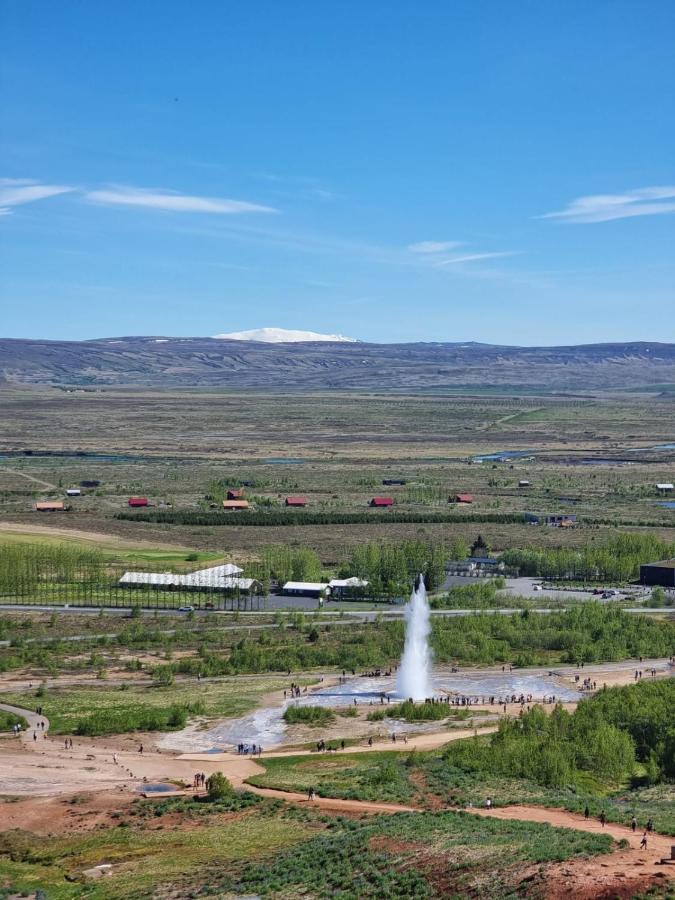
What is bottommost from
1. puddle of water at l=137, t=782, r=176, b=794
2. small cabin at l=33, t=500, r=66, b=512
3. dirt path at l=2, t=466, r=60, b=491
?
puddle of water at l=137, t=782, r=176, b=794

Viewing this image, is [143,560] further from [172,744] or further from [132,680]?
[172,744]

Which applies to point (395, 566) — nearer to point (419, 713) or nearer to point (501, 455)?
point (419, 713)

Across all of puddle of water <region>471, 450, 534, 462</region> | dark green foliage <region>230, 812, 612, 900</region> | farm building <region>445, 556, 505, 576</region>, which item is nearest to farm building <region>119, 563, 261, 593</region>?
farm building <region>445, 556, 505, 576</region>

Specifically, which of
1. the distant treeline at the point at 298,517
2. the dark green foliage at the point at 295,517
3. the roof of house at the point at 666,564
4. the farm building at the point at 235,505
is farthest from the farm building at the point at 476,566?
the farm building at the point at 235,505

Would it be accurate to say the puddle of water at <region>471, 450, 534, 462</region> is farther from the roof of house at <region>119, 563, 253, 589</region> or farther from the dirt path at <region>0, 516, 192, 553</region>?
the roof of house at <region>119, 563, 253, 589</region>

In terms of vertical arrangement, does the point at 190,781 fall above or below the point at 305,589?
below

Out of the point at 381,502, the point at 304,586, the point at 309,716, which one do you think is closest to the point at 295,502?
the point at 381,502
